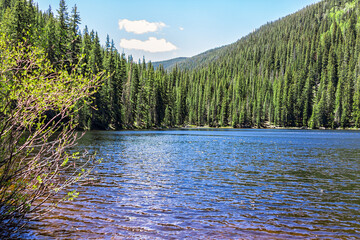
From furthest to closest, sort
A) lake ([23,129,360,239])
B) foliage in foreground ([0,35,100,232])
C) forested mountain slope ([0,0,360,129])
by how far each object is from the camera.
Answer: forested mountain slope ([0,0,360,129])
lake ([23,129,360,239])
foliage in foreground ([0,35,100,232])

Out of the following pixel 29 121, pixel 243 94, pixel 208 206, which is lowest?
pixel 208 206

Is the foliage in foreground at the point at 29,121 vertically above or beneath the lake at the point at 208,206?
above

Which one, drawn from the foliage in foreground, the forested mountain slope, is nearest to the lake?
the foliage in foreground

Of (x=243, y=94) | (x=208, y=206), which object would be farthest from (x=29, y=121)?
(x=243, y=94)

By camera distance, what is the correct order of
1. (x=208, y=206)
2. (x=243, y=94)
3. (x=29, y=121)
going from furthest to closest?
(x=243, y=94), (x=208, y=206), (x=29, y=121)

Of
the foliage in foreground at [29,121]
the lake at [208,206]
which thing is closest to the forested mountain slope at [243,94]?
the lake at [208,206]

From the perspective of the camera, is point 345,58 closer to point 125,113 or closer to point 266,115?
point 266,115

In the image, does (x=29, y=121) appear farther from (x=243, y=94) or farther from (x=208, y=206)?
(x=243, y=94)

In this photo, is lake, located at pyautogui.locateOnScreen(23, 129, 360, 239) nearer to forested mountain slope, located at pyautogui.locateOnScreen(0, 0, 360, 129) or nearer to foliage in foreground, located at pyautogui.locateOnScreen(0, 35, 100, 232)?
foliage in foreground, located at pyautogui.locateOnScreen(0, 35, 100, 232)

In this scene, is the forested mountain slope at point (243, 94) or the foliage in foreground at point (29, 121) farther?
the forested mountain slope at point (243, 94)

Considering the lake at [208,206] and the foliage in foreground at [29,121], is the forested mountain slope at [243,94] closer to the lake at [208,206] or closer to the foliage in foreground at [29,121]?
the lake at [208,206]

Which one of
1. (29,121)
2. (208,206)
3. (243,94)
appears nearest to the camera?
(29,121)

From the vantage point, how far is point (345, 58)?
5866 inches

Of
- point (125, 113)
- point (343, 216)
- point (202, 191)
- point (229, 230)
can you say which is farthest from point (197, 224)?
point (125, 113)
